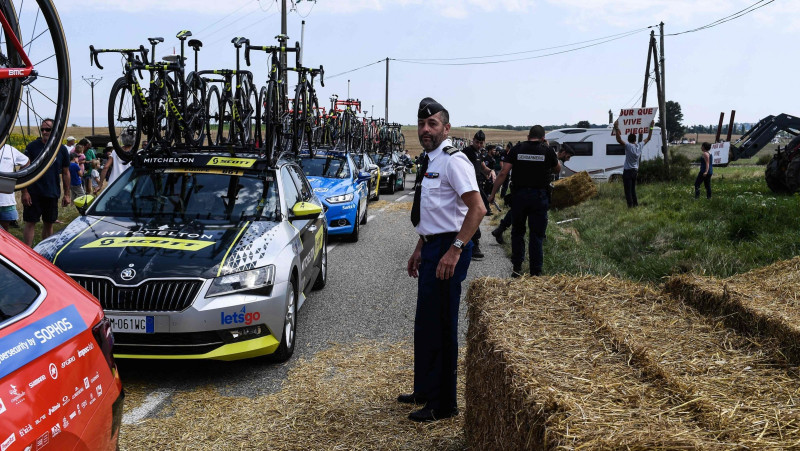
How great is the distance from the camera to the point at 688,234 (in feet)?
37.1

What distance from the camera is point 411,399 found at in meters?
4.76

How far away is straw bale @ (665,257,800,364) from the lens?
3.25 meters

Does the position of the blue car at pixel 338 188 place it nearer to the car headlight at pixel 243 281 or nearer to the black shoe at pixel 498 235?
the black shoe at pixel 498 235

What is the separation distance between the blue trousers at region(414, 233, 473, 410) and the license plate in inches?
73.5

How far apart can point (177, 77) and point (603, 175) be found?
89.3ft

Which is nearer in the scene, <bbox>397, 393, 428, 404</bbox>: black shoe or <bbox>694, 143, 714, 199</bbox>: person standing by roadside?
<bbox>397, 393, 428, 404</bbox>: black shoe

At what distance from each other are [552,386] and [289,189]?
16.1 ft

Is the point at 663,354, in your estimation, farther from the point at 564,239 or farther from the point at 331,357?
the point at 564,239

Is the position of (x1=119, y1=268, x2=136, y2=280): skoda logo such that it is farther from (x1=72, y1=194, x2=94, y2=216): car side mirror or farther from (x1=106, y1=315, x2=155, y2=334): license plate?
(x1=72, y1=194, x2=94, y2=216): car side mirror

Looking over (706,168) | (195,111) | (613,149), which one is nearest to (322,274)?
(195,111)

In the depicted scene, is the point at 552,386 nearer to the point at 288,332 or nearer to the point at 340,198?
the point at 288,332

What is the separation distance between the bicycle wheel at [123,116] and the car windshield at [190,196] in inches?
69.7

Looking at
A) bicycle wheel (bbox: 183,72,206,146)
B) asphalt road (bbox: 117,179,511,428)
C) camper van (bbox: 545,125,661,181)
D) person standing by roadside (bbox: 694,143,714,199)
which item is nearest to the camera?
asphalt road (bbox: 117,179,511,428)

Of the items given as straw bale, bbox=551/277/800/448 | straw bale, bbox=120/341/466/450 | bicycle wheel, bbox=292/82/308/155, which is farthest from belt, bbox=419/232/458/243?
bicycle wheel, bbox=292/82/308/155
